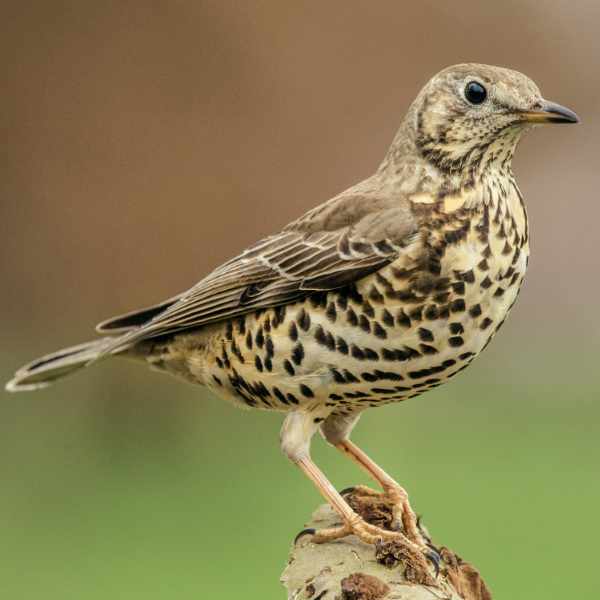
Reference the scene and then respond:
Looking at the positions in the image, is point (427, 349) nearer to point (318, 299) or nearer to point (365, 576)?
point (318, 299)

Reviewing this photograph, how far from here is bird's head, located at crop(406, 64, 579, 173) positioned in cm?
420

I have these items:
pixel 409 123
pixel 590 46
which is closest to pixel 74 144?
pixel 590 46

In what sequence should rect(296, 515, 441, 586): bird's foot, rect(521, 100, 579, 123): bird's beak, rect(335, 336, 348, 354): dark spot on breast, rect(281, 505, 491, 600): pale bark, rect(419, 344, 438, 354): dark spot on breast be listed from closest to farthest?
1. rect(281, 505, 491, 600): pale bark
2. rect(296, 515, 441, 586): bird's foot
3. rect(521, 100, 579, 123): bird's beak
4. rect(419, 344, 438, 354): dark spot on breast
5. rect(335, 336, 348, 354): dark spot on breast

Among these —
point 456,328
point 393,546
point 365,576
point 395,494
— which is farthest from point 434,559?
point 456,328

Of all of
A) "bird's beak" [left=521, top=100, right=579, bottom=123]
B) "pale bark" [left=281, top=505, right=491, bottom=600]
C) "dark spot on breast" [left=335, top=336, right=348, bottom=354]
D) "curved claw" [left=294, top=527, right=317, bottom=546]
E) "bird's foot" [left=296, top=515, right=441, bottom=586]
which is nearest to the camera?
"pale bark" [left=281, top=505, right=491, bottom=600]

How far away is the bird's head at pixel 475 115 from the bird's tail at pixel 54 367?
5.49ft

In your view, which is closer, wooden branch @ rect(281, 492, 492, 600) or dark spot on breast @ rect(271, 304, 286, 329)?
wooden branch @ rect(281, 492, 492, 600)

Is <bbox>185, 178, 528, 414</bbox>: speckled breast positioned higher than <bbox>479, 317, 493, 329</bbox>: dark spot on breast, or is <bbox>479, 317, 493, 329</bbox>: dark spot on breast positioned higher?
<bbox>185, 178, 528, 414</bbox>: speckled breast

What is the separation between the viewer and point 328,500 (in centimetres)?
456

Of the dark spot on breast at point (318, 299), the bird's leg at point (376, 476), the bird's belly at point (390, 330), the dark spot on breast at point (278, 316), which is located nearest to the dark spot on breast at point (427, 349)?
the bird's belly at point (390, 330)

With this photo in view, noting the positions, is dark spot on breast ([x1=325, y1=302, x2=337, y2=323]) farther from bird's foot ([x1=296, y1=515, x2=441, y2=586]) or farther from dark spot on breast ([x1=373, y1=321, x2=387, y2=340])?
bird's foot ([x1=296, y1=515, x2=441, y2=586])

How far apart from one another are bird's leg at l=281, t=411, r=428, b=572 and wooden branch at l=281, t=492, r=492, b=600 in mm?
35

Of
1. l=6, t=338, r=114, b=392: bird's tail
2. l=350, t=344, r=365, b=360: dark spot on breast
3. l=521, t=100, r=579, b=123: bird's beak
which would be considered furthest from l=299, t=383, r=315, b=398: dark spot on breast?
l=521, t=100, r=579, b=123: bird's beak

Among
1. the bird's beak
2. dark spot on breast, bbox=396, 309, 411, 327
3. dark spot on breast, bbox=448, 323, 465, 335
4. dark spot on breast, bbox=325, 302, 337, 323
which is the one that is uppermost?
the bird's beak
